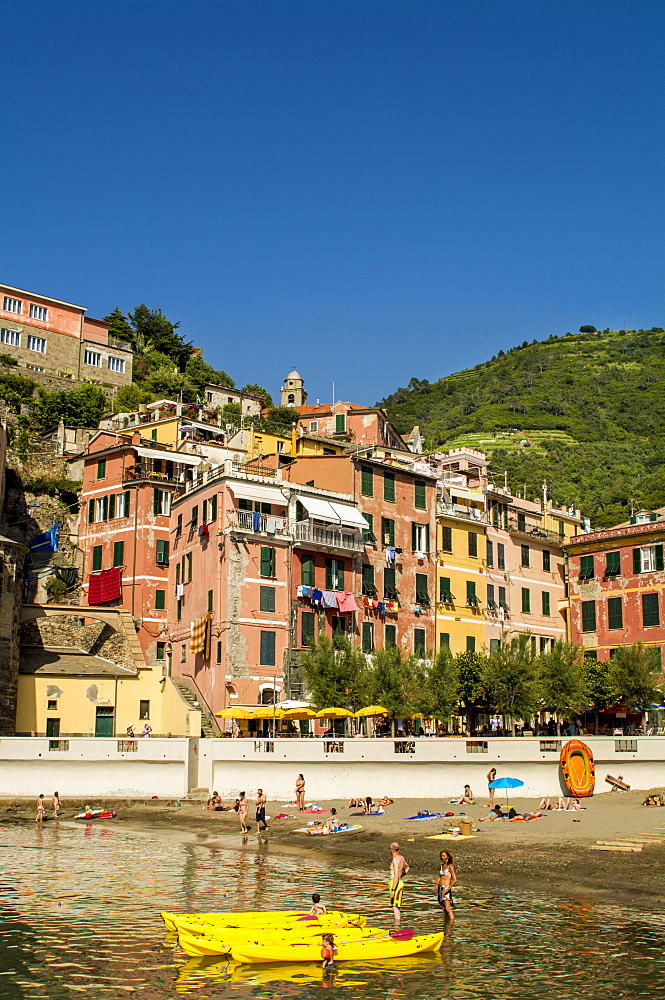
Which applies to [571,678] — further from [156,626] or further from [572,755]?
[156,626]

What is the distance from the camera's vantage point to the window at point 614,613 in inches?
2477

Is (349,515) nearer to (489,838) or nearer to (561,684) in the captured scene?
(561,684)

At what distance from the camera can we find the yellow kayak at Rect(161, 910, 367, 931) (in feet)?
73.6

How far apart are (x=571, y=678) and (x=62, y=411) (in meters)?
49.7

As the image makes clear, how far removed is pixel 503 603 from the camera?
65250 mm

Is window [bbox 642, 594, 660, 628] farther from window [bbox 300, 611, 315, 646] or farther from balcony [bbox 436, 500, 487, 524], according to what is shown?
window [bbox 300, 611, 315, 646]

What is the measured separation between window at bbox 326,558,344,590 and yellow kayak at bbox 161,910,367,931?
32.3 metres

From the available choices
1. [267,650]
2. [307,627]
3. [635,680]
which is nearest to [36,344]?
[307,627]

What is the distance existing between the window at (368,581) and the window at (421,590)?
3609 mm

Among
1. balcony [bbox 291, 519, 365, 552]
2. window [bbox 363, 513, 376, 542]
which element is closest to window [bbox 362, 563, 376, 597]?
window [bbox 363, 513, 376, 542]

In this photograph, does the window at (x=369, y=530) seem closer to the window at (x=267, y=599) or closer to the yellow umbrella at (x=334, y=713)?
the window at (x=267, y=599)

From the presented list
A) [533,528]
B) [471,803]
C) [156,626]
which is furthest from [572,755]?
[533,528]

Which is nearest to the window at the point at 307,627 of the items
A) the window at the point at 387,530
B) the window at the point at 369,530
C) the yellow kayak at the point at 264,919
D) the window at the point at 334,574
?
the window at the point at 334,574

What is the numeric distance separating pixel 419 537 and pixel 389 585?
161 inches
